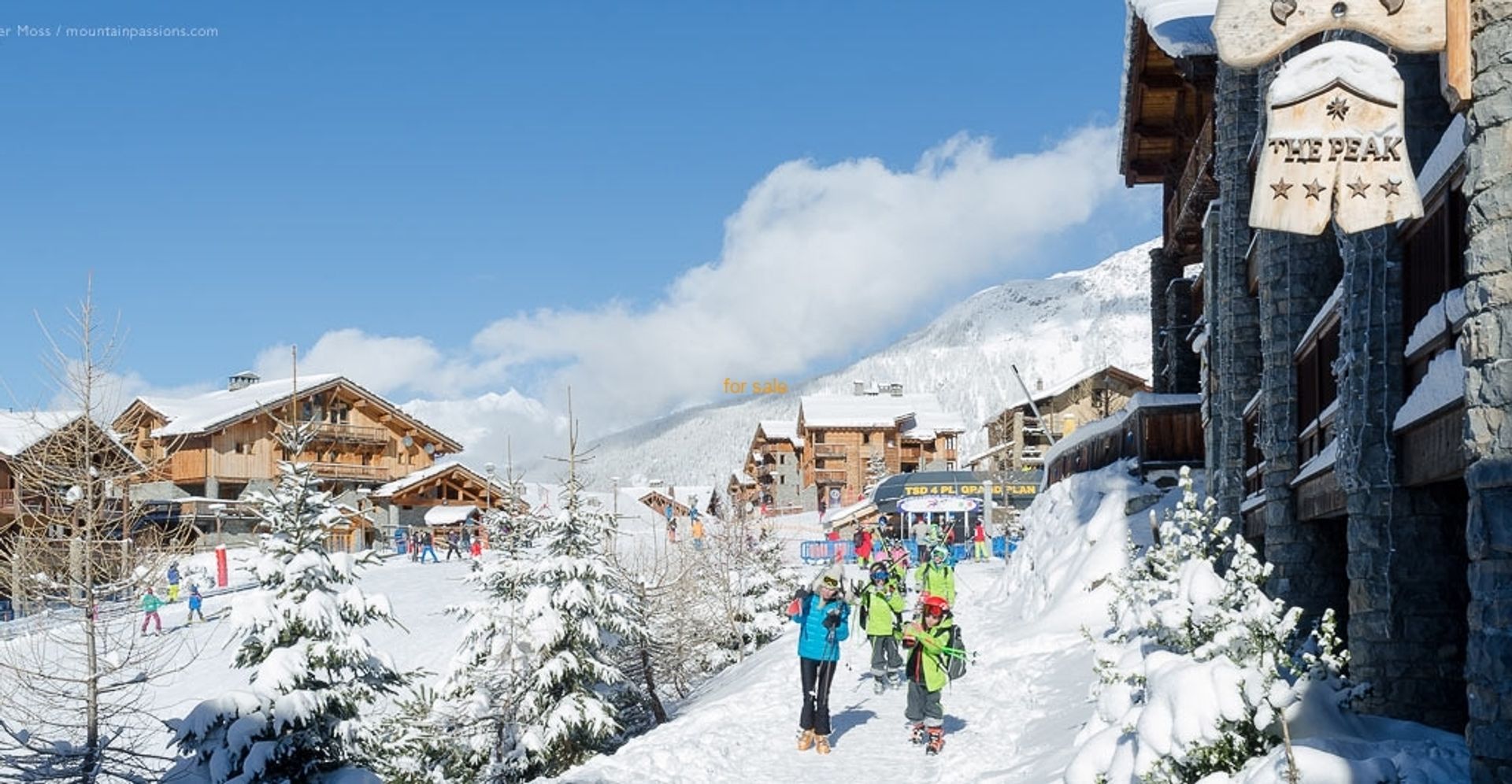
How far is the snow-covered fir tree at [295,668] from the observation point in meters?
12.0

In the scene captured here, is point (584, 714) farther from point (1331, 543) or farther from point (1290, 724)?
point (1290, 724)

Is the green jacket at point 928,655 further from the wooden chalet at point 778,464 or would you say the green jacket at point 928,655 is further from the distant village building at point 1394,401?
the wooden chalet at point 778,464

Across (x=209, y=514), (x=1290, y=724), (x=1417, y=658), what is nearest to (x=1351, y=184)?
(x=1290, y=724)

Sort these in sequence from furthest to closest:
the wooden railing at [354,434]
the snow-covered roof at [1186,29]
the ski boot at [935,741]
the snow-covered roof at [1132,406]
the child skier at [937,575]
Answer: the wooden railing at [354,434] < the snow-covered roof at [1132,406] < the snow-covered roof at [1186,29] < the child skier at [937,575] < the ski boot at [935,741]

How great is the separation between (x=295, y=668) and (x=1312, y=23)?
36.7 ft

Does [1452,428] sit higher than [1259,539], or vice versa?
[1452,428]

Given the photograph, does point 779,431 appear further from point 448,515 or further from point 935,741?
point 935,741

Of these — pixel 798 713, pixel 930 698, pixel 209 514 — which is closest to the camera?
pixel 930 698

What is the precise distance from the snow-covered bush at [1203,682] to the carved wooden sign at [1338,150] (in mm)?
2292

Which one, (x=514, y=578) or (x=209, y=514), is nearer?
(x=514, y=578)

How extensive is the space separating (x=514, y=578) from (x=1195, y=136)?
47.1 ft

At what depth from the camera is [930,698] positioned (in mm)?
11219

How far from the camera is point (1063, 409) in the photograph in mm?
62719

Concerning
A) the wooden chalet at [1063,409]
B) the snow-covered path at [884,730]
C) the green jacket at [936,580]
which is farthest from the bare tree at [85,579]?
the wooden chalet at [1063,409]
